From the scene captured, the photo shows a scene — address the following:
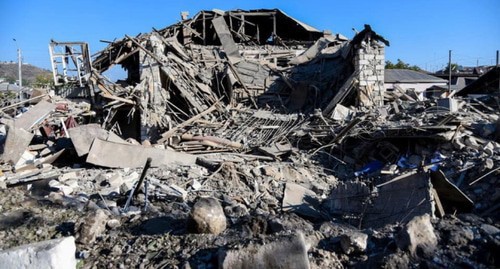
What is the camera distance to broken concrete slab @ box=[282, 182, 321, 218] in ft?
22.3

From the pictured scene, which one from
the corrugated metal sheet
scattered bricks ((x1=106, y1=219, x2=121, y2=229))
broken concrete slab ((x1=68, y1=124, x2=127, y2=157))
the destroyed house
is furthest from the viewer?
the corrugated metal sheet

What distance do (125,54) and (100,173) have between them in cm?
708

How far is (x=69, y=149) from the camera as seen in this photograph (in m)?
9.52

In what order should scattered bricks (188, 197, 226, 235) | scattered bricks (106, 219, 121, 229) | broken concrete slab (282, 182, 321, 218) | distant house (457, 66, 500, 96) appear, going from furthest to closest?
1. distant house (457, 66, 500, 96)
2. broken concrete slab (282, 182, 321, 218)
3. scattered bricks (106, 219, 121, 229)
4. scattered bricks (188, 197, 226, 235)

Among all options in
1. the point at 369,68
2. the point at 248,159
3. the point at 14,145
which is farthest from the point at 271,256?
the point at 369,68

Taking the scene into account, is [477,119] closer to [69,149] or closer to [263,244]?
[263,244]

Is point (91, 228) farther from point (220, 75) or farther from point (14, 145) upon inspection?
point (220, 75)

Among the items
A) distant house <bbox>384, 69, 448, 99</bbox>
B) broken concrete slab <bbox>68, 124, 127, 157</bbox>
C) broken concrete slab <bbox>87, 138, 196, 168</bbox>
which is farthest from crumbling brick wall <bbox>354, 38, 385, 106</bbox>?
distant house <bbox>384, 69, 448, 99</bbox>

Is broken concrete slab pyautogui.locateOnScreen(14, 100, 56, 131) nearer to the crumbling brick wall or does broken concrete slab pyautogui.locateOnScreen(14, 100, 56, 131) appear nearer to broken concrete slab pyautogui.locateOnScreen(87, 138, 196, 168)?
broken concrete slab pyautogui.locateOnScreen(87, 138, 196, 168)

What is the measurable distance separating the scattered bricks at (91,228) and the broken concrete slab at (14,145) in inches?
219

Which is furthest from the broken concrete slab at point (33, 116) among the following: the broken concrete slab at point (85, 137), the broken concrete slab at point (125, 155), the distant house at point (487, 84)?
the distant house at point (487, 84)

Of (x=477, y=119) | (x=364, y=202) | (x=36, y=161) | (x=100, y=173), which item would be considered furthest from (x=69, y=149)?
(x=477, y=119)

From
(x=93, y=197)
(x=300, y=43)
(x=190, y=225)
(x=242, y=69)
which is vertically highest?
(x=300, y=43)

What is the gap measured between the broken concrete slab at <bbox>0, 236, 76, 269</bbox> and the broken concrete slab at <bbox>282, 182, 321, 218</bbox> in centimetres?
400
